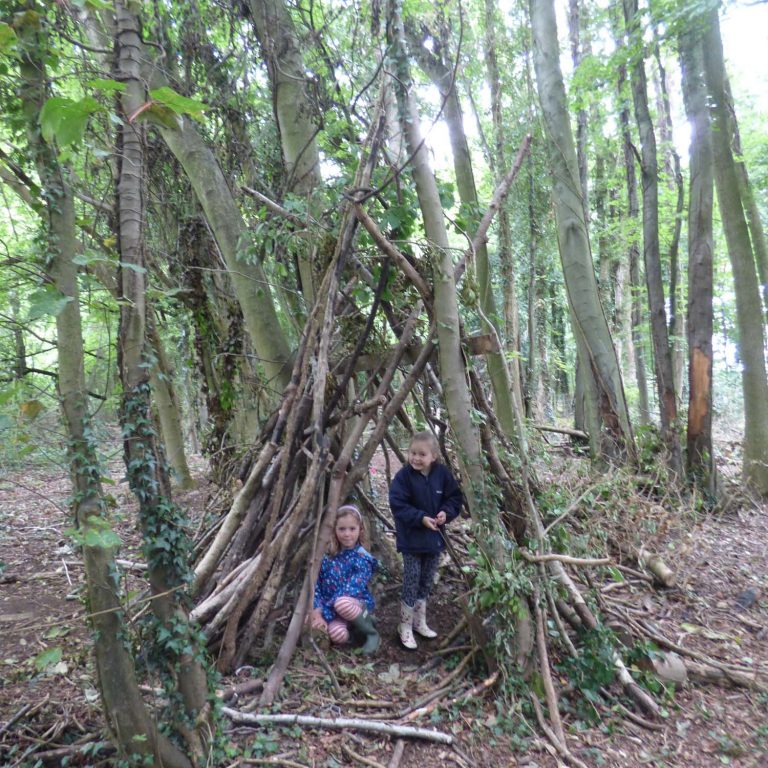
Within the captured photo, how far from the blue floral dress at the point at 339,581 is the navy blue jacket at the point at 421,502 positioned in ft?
1.11

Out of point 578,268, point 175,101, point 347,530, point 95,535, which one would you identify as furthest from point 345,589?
point 578,268

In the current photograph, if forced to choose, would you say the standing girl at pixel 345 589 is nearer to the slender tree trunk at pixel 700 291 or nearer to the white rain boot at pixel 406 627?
the white rain boot at pixel 406 627

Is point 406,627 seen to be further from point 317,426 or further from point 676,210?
point 676,210

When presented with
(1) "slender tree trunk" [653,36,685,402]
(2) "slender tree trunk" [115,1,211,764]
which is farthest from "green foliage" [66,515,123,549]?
Answer: (1) "slender tree trunk" [653,36,685,402]

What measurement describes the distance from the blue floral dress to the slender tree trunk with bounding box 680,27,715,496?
4.72 meters

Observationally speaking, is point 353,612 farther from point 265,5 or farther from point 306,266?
point 265,5

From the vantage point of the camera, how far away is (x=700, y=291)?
6.38 meters

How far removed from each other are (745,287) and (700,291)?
769 millimetres

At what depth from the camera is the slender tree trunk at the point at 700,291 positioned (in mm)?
6344

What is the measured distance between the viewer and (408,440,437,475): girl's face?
3441 millimetres

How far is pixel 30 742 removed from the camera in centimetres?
243

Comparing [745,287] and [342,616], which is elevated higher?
[745,287]

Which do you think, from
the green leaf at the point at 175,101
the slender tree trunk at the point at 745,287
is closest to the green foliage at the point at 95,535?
the green leaf at the point at 175,101

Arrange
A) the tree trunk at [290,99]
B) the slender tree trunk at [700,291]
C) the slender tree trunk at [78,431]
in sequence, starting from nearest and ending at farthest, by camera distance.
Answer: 1. the slender tree trunk at [78,431]
2. the tree trunk at [290,99]
3. the slender tree trunk at [700,291]
